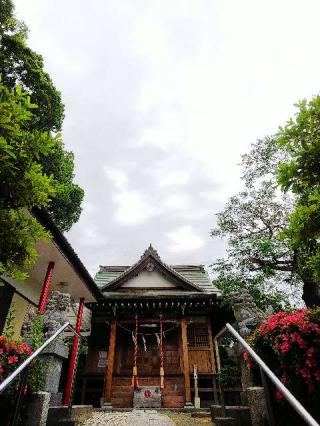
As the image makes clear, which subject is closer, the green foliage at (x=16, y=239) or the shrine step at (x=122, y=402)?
the green foliage at (x=16, y=239)

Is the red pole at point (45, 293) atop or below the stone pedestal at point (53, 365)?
atop

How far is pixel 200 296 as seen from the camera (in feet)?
41.3

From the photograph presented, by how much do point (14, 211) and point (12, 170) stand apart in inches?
23.7

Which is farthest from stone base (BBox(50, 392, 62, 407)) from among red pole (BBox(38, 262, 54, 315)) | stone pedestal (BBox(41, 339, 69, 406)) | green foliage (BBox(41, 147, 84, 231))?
green foliage (BBox(41, 147, 84, 231))

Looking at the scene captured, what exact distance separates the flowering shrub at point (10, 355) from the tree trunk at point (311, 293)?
11.6m

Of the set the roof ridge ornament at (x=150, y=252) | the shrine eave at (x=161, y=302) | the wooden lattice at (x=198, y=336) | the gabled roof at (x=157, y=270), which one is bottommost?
the wooden lattice at (x=198, y=336)

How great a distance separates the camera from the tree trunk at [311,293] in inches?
464

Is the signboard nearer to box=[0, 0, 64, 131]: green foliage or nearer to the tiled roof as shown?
the tiled roof

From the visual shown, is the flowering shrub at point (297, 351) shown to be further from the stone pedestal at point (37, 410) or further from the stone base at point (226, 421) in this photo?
the stone pedestal at point (37, 410)

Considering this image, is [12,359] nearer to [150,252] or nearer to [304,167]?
[304,167]

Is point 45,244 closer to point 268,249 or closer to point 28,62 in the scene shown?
point 268,249

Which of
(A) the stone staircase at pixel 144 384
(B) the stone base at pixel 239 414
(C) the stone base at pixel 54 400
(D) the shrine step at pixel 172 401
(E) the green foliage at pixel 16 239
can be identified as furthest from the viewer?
(A) the stone staircase at pixel 144 384

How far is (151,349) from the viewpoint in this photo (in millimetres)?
13195

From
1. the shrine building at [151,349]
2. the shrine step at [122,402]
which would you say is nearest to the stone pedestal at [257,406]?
the shrine building at [151,349]
